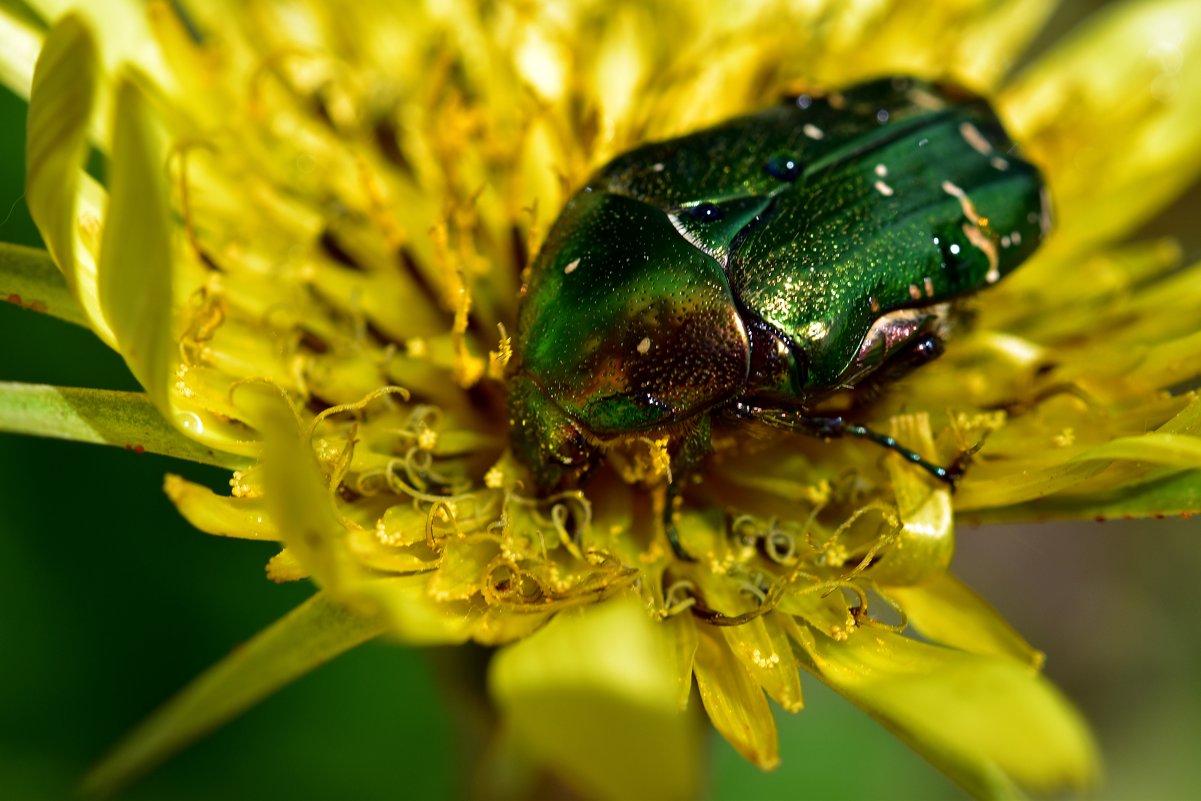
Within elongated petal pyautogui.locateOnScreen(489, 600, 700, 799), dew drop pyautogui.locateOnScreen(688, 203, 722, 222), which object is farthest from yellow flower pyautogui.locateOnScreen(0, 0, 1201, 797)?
dew drop pyautogui.locateOnScreen(688, 203, 722, 222)

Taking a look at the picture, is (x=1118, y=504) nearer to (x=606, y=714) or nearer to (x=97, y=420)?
(x=606, y=714)

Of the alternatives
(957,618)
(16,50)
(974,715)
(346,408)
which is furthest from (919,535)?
(16,50)

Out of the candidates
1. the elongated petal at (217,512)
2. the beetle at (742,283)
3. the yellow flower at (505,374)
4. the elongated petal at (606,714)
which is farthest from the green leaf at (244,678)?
the beetle at (742,283)

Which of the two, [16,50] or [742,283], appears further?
[16,50]

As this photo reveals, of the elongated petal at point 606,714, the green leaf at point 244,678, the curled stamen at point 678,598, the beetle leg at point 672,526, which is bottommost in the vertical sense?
the curled stamen at point 678,598

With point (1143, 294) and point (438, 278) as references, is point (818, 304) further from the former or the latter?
point (1143, 294)

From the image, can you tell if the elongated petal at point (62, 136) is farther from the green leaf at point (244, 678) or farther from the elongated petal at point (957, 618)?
the elongated petal at point (957, 618)

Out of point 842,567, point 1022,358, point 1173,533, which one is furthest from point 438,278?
point 1173,533
